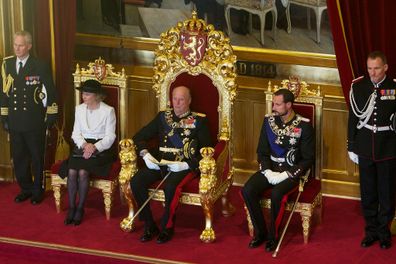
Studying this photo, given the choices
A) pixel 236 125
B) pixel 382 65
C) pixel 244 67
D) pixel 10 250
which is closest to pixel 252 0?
pixel 244 67

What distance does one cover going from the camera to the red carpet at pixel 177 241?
712 cm

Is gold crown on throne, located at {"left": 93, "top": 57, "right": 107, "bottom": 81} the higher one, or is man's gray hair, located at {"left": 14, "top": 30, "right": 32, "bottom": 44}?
man's gray hair, located at {"left": 14, "top": 30, "right": 32, "bottom": 44}

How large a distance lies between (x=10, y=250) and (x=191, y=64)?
6.97 feet

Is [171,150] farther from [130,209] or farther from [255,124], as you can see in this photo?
[255,124]

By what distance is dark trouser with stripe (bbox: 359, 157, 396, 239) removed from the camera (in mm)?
7164

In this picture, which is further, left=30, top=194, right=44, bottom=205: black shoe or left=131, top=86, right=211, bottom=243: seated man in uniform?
left=30, top=194, right=44, bottom=205: black shoe

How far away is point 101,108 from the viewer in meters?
7.98

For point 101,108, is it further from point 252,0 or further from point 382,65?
point 382,65

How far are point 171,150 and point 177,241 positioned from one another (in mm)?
769

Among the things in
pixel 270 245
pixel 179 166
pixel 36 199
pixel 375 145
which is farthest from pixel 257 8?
pixel 36 199

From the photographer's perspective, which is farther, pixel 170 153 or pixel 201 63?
pixel 201 63

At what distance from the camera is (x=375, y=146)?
7.12m

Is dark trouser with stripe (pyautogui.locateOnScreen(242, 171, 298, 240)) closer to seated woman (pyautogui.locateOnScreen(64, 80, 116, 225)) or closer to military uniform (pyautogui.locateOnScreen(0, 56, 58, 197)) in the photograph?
seated woman (pyautogui.locateOnScreen(64, 80, 116, 225))

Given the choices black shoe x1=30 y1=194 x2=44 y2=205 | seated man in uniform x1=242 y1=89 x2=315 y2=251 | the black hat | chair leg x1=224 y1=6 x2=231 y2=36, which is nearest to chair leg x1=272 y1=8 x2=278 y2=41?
chair leg x1=224 y1=6 x2=231 y2=36
